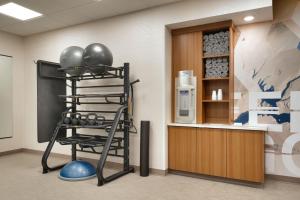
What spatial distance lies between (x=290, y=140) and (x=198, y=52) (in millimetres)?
2208

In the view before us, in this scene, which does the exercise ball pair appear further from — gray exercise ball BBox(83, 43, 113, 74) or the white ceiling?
the white ceiling

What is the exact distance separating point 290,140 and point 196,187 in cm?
182

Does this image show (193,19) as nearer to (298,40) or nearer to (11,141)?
(298,40)

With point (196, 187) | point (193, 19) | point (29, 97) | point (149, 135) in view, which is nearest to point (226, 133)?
point (196, 187)

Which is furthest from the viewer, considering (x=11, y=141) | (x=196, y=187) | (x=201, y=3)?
(x=11, y=141)

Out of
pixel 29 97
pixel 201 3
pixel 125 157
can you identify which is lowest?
pixel 125 157

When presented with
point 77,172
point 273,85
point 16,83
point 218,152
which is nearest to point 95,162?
point 77,172

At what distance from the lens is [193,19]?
13.0 feet

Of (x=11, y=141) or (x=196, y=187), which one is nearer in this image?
(x=196, y=187)

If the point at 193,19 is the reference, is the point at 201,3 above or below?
above

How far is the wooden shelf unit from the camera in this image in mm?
4059

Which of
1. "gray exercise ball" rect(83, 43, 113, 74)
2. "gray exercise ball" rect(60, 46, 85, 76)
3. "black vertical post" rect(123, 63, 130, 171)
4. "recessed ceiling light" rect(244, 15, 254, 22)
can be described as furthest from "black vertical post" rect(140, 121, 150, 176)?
"recessed ceiling light" rect(244, 15, 254, 22)

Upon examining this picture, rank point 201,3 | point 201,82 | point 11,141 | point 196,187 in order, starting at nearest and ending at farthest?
point 196,187 → point 201,3 → point 201,82 → point 11,141

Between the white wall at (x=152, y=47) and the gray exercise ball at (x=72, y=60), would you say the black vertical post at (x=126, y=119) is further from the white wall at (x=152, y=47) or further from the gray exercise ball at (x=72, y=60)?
the gray exercise ball at (x=72, y=60)
